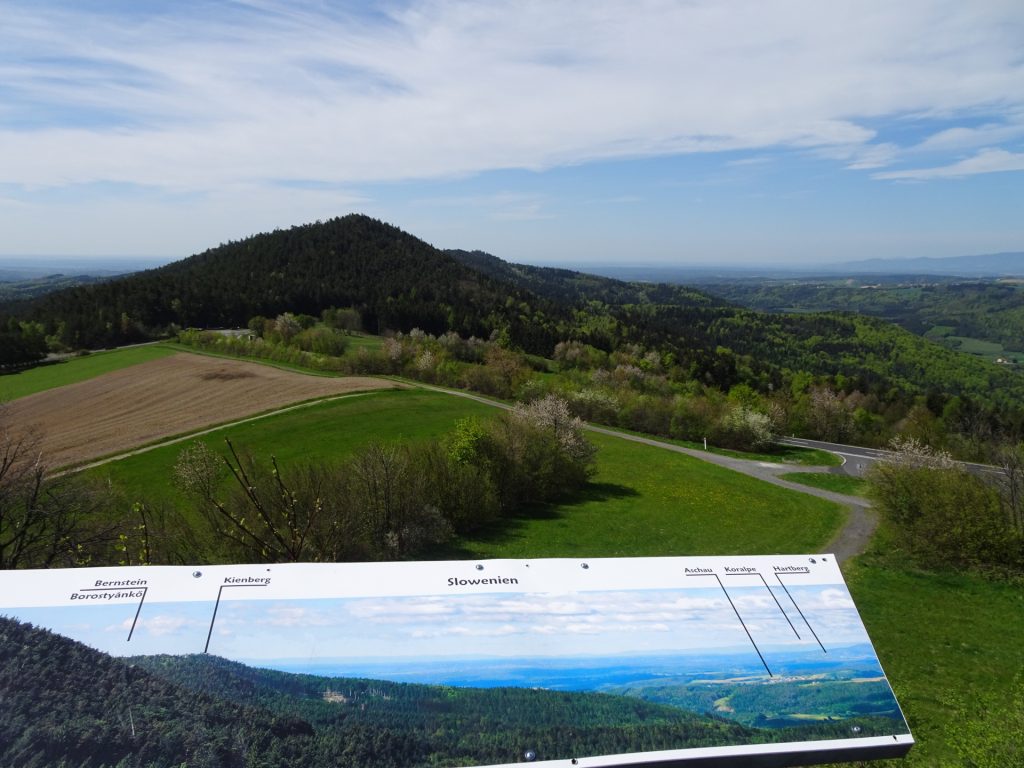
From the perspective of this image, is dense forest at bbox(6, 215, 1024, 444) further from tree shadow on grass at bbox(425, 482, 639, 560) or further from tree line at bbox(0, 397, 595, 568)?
tree line at bbox(0, 397, 595, 568)

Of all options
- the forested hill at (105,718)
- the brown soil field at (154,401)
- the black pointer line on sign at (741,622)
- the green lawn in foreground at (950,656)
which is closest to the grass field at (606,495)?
the brown soil field at (154,401)

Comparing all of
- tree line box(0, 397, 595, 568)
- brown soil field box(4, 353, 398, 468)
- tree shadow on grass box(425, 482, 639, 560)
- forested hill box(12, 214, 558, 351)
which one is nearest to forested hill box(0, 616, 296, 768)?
tree line box(0, 397, 595, 568)

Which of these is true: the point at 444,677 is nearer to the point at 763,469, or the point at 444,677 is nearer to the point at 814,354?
the point at 763,469

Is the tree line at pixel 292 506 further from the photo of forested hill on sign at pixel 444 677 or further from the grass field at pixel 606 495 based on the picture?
the photo of forested hill on sign at pixel 444 677

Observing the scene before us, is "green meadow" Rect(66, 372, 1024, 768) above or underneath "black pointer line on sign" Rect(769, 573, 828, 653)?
underneath

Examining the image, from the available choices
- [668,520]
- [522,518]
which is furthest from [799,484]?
[522,518]

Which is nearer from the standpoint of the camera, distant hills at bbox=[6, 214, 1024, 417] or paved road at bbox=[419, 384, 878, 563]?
paved road at bbox=[419, 384, 878, 563]
